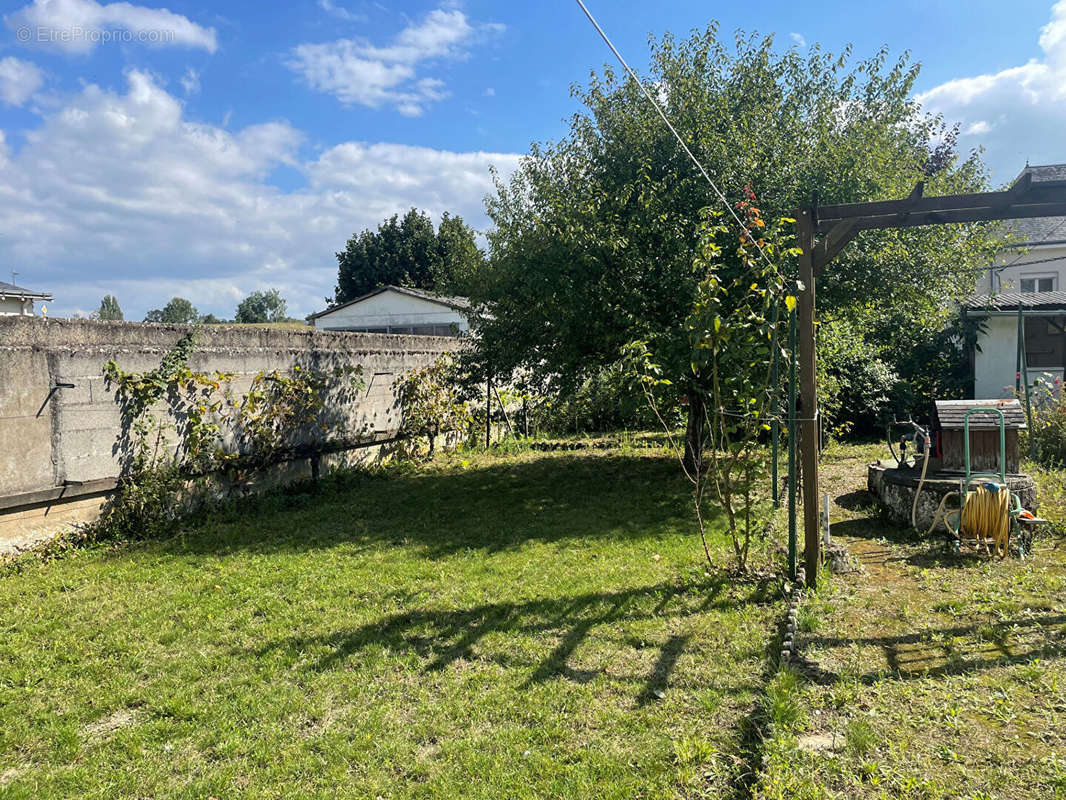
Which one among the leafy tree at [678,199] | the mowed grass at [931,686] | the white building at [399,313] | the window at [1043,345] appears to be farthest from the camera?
the white building at [399,313]

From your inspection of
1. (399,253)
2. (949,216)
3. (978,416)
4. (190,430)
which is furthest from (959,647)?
(399,253)

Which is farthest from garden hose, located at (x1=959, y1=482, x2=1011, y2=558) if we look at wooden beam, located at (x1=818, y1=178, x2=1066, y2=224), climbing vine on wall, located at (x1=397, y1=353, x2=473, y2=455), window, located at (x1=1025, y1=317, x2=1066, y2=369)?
window, located at (x1=1025, y1=317, x2=1066, y2=369)

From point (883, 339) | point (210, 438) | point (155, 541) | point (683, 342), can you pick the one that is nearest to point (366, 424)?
point (210, 438)

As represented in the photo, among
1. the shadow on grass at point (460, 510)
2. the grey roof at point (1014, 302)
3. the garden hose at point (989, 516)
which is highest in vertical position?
the grey roof at point (1014, 302)

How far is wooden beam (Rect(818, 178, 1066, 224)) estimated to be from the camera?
4648 millimetres

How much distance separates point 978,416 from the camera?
6246mm

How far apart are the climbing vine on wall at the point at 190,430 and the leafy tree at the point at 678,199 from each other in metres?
2.66

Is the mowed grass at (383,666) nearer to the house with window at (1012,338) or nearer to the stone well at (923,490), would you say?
the stone well at (923,490)

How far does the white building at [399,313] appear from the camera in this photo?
25672 mm

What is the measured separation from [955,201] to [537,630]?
416 cm

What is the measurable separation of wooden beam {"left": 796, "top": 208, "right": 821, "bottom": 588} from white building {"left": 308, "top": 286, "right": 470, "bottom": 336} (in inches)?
813

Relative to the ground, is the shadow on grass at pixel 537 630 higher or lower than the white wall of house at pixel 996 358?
lower

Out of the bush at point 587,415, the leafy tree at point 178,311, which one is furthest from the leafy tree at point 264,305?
the bush at point 587,415

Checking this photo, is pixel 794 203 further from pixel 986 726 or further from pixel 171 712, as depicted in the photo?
pixel 171 712
